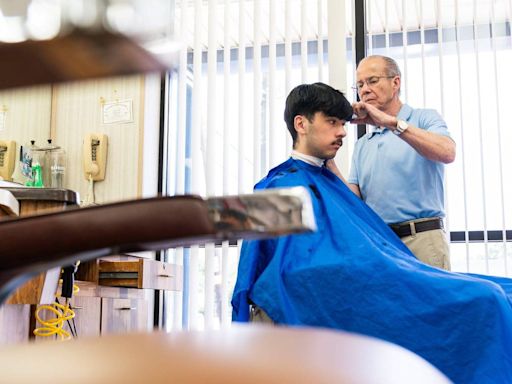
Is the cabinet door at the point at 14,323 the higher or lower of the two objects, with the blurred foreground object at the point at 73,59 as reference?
lower

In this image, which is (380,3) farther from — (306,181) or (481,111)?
(306,181)

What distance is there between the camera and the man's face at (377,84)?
134 inches

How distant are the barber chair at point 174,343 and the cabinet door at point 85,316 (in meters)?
2.47

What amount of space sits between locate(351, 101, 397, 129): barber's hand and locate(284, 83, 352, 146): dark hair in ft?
0.33

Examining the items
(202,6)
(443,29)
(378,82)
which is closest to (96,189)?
(202,6)

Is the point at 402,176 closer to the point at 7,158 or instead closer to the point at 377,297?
the point at 377,297

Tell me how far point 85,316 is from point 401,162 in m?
1.73

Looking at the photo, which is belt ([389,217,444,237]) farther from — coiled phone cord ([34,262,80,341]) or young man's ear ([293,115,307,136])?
coiled phone cord ([34,262,80,341])

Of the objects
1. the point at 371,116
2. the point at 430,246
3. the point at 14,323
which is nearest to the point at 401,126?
the point at 371,116

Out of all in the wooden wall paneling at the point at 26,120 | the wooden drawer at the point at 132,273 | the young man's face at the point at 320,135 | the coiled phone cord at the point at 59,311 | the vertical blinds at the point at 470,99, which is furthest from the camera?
the wooden wall paneling at the point at 26,120

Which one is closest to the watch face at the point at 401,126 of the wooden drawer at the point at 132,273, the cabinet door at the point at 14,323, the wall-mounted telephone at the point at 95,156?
the wooden drawer at the point at 132,273

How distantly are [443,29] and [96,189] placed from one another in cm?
264

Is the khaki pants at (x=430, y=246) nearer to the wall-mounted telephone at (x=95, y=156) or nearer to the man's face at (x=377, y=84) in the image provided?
the man's face at (x=377, y=84)

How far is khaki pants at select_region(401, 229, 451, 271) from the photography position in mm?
3146
